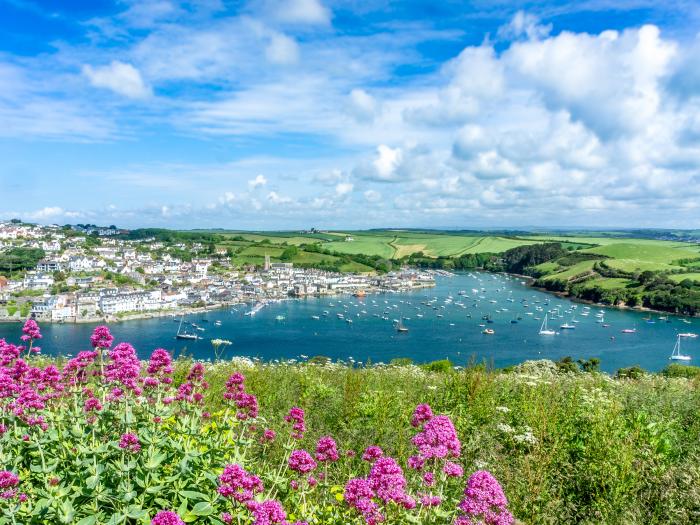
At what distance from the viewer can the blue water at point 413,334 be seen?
62.0m

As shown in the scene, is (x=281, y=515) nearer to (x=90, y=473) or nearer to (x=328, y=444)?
(x=328, y=444)

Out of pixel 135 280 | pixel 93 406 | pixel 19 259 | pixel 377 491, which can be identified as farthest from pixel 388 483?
pixel 19 259

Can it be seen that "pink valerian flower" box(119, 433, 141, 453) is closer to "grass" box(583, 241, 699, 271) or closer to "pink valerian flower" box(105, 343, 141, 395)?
"pink valerian flower" box(105, 343, 141, 395)

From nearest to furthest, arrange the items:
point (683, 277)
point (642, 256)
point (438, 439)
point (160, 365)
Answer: point (438, 439) < point (160, 365) < point (683, 277) < point (642, 256)

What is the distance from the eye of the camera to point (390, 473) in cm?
Answer: 304

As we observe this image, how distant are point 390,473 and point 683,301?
380ft

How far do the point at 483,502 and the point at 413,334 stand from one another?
74.2 meters

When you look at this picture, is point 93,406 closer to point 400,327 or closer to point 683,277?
point 400,327

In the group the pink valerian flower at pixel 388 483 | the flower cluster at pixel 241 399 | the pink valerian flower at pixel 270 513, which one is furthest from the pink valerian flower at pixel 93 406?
the pink valerian flower at pixel 388 483

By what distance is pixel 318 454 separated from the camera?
12.0 ft

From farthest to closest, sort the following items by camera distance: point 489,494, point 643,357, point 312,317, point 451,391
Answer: point 312,317
point 643,357
point 451,391
point 489,494

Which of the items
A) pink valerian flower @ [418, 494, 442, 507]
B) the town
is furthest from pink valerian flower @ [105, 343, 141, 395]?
the town

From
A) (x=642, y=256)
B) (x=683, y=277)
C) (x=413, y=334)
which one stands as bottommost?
(x=413, y=334)

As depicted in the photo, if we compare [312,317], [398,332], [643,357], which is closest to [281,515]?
[643,357]
